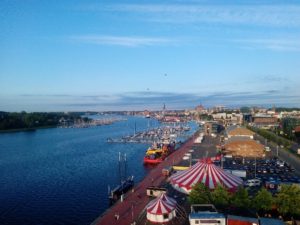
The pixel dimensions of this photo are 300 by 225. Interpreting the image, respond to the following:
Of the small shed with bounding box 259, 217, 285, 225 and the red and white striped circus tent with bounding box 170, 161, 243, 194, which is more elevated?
the red and white striped circus tent with bounding box 170, 161, 243, 194

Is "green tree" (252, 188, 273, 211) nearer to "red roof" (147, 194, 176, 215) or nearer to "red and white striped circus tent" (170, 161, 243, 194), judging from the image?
"red and white striped circus tent" (170, 161, 243, 194)

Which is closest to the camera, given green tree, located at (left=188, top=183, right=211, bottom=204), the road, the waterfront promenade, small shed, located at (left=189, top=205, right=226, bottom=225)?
small shed, located at (left=189, top=205, right=226, bottom=225)

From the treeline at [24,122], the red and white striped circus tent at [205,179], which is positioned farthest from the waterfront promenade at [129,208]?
the treeline at [24,122]

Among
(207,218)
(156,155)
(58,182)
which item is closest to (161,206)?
(207,218)

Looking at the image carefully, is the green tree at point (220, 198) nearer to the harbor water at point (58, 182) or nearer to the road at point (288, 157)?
the harbor water at point (58, 182)

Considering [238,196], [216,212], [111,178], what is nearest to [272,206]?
[238,196]

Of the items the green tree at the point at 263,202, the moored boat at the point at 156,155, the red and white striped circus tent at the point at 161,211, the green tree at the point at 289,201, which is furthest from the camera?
the moored boat at the point at 156,155

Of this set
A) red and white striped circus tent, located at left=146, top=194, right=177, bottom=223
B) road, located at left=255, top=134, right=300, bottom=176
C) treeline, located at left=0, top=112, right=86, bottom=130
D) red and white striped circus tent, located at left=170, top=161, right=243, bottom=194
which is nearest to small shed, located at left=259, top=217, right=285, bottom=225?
red and white striped circus tent, located at left=146, top=194, right=177, bottom=223
